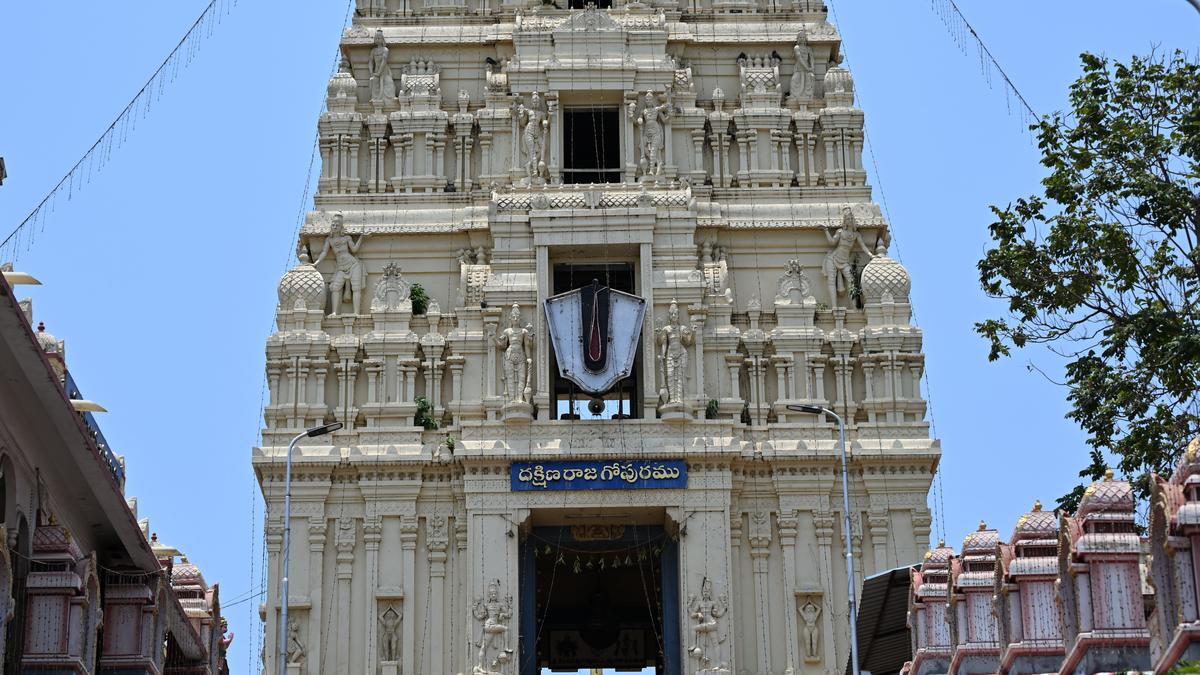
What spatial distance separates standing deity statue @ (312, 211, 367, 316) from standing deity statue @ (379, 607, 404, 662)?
8.33 metres

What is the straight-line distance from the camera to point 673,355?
56312mm

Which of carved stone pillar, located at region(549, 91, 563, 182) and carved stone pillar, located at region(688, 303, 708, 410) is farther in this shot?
carved stone pillar, located at region(549, 91, 563, 182)

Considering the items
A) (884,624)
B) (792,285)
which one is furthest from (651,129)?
(884,624)

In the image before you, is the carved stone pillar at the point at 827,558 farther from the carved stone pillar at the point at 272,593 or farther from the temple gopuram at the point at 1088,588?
the temple gopuram at the point at 1088,588

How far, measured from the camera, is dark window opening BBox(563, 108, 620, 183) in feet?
202

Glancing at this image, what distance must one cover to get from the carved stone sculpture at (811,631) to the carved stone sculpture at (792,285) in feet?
26.3

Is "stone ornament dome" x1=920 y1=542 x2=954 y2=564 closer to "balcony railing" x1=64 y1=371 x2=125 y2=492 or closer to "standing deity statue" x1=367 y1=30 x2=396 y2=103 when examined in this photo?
"balcony railing" x1=64 y1=371 x2=125 y2=492

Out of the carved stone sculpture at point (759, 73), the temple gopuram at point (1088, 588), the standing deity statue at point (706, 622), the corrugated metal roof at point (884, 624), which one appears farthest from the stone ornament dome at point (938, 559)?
the carved stone sculpture at point (759, 73)

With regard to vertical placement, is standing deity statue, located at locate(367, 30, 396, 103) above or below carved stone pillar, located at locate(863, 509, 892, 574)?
above

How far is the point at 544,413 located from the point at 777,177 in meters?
9.73

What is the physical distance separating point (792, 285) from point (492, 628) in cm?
1222

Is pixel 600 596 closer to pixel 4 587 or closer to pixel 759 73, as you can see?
pixel 759 73

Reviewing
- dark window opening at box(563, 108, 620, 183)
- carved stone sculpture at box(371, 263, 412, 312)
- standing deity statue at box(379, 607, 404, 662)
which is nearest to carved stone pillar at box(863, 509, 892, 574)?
standing deity statue at box(379, 607, 404, 662)

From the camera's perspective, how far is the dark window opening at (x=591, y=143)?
61.5 meters
